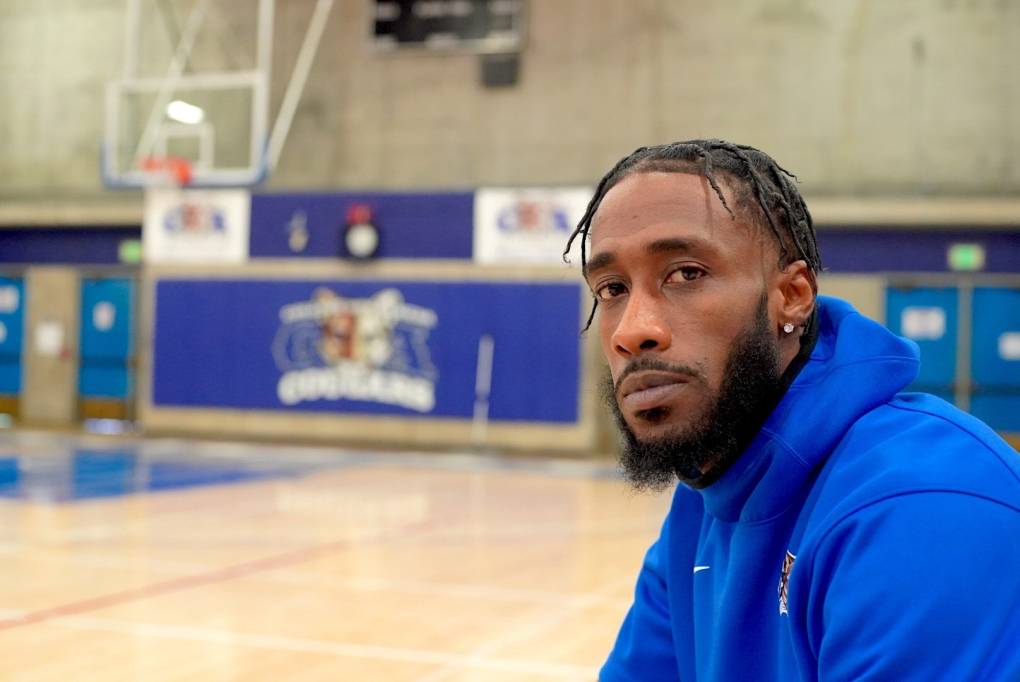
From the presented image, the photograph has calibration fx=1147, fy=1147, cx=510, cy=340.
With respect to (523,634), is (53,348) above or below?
above

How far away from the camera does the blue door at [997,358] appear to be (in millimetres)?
13320

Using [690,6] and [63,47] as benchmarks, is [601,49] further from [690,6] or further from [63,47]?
[63,47]

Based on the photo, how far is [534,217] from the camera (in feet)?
45.4

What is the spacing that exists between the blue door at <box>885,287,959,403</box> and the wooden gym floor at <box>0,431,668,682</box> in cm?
462

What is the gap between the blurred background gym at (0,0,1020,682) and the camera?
13273 millimetres

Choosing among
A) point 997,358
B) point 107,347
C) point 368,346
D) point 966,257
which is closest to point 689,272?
point 966,257

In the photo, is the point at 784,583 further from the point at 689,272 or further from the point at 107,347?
the point at 107,347

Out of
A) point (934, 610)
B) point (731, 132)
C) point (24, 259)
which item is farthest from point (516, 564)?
point (24, 259)

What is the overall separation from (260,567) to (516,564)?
1455mm

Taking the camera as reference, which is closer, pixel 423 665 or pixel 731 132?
pixel 423 665

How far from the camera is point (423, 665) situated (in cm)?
436

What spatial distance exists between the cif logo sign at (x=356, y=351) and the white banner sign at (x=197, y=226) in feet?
3.83

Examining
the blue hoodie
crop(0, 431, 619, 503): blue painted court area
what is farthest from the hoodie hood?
crop(0, 431, 619, 503): blue painted court area

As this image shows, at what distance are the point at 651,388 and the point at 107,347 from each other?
16361mm
